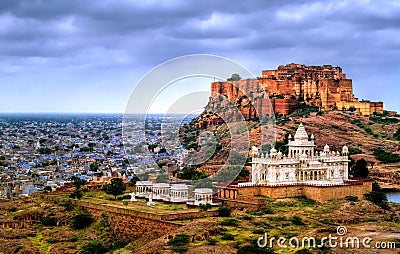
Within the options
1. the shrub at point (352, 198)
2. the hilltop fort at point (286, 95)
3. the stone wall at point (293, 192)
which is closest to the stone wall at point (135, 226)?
the stone wall at point (293, 192)

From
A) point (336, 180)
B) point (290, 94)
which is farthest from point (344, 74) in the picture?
point (336, 180)

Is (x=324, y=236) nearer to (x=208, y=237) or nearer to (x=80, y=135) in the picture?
(x=208, y=237)

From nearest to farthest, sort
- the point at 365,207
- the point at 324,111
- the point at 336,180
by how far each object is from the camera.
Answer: the point at 365,207 → the point at 336,180 → the point at 324,111

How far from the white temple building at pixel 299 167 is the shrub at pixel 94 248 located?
11061 millimetres

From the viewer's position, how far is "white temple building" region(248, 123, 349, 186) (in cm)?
4209

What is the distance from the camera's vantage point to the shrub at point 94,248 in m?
34.4

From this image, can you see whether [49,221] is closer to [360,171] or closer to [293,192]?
[293,192]

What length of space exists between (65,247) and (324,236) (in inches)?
494

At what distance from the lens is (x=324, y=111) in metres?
83.0

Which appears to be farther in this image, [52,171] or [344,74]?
[344,74]

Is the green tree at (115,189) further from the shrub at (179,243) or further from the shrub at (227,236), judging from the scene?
the shrub at (227,236)

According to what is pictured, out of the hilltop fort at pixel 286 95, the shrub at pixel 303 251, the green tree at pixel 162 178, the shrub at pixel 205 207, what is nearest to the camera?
the shrub at pixel 303 251

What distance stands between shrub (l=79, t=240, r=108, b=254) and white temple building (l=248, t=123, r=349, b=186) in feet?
36.3

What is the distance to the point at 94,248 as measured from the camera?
114ft
